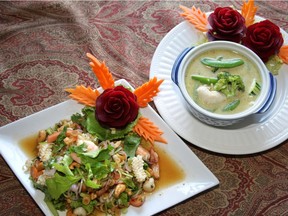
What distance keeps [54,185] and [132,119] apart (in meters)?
0.29

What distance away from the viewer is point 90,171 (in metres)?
1.13

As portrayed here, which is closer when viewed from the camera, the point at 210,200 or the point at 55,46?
the point at 210,200

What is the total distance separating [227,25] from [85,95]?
1.62ft

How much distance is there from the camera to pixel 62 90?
143cm

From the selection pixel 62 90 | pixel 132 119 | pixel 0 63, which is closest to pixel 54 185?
pixel 132 119

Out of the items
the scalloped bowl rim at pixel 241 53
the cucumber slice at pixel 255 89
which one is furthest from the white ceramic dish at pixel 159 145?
the cucumber slice at pixel 255 89

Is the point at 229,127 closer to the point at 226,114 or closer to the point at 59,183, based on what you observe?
the point at 226,114

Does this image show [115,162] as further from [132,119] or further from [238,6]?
[238,6]

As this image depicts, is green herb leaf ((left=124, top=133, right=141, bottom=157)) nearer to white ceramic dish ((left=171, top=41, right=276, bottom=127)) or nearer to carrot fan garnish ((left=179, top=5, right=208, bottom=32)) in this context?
white ceramic dish ((left=171, top=41, right=276, bottom=127))

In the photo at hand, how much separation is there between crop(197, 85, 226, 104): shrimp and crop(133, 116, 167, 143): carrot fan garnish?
159 mm

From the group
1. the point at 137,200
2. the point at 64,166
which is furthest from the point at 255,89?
the point at 64,166

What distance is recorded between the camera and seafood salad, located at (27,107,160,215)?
1137 millimetres

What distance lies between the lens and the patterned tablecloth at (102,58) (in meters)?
1.27

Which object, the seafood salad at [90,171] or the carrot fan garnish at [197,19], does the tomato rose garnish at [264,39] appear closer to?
the carrot fan garnish at [197,19]
